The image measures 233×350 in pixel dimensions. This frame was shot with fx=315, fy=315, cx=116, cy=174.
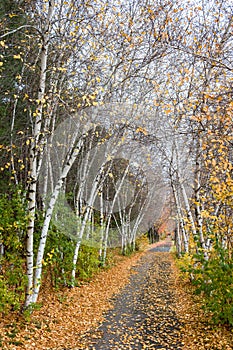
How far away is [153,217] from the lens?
35.6m

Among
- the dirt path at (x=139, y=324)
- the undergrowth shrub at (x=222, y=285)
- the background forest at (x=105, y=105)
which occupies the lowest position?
the dirt path at (x=139, y=324)

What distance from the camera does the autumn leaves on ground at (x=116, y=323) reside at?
→ 5.25 m

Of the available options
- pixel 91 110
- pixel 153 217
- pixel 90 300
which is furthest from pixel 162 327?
pixel 153 217

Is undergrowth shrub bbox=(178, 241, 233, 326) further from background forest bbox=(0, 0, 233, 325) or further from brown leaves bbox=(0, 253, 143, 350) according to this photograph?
brown leaves bbox=(0, 253, 143, 350)

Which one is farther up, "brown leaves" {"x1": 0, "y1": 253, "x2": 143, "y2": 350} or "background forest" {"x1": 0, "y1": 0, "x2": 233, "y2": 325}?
"background forest" {"x1": 0, "y1": 0, "x2": 233, "y2": 325}

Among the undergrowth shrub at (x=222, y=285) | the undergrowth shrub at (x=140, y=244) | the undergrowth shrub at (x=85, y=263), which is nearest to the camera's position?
the undergrowth shrub at (x=222, y=285)

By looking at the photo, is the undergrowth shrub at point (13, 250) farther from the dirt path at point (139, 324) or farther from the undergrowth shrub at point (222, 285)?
the undergrowth shrub at point (222, 285)

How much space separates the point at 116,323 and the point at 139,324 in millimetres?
472

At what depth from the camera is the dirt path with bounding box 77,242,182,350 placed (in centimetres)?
535

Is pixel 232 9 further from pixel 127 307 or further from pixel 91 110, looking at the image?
pixel 127 307

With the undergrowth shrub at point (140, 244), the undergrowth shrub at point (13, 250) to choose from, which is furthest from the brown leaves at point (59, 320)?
the undergrowth shrub at point (140, 244)

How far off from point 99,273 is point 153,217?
933 inches

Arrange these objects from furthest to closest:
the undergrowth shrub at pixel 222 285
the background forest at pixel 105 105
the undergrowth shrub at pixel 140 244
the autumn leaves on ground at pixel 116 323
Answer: the undergrowth shrub at pixel 140 244 < the background forest at pixel 105 105 < the undergrowth shrub at pixel 222 285 < the autumn leaves on ground at pixel 116 323

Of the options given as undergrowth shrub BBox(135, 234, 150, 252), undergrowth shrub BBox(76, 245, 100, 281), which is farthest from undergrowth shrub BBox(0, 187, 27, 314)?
undergrowth shrub BBox(135, 234, 150, 252)
